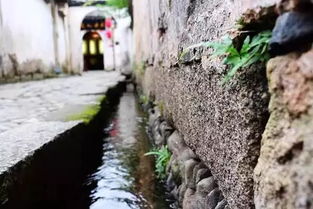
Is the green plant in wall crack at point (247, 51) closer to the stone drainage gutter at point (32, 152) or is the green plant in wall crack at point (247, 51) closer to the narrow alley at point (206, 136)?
the narrow alley at point (206, 136)

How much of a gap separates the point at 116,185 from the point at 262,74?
1.60 metres

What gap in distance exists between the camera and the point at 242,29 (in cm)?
98

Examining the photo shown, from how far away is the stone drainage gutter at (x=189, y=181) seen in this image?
1464 mm

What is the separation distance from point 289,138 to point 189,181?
1117 millimetres

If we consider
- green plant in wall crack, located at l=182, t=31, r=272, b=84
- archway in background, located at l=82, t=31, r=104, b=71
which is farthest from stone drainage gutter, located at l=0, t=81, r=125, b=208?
archway in background, located at l=82, t=31, r=104, b=71

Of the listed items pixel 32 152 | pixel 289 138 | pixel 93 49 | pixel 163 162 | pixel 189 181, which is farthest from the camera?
pixel 93 49

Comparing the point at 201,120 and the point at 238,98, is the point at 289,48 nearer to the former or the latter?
the point at 238,98

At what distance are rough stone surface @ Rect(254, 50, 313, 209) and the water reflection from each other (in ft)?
4.17

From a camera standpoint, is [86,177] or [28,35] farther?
[28,35]

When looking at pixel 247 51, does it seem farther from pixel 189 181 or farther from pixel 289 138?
pixel 189 181

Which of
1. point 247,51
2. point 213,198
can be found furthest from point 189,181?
point 247,51

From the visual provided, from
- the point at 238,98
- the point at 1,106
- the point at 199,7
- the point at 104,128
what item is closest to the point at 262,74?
the point at 238,98

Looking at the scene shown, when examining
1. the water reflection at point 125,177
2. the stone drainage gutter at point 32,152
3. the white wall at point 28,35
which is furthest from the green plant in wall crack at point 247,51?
the white wall at point 28,35

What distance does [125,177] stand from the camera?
2479 mm
